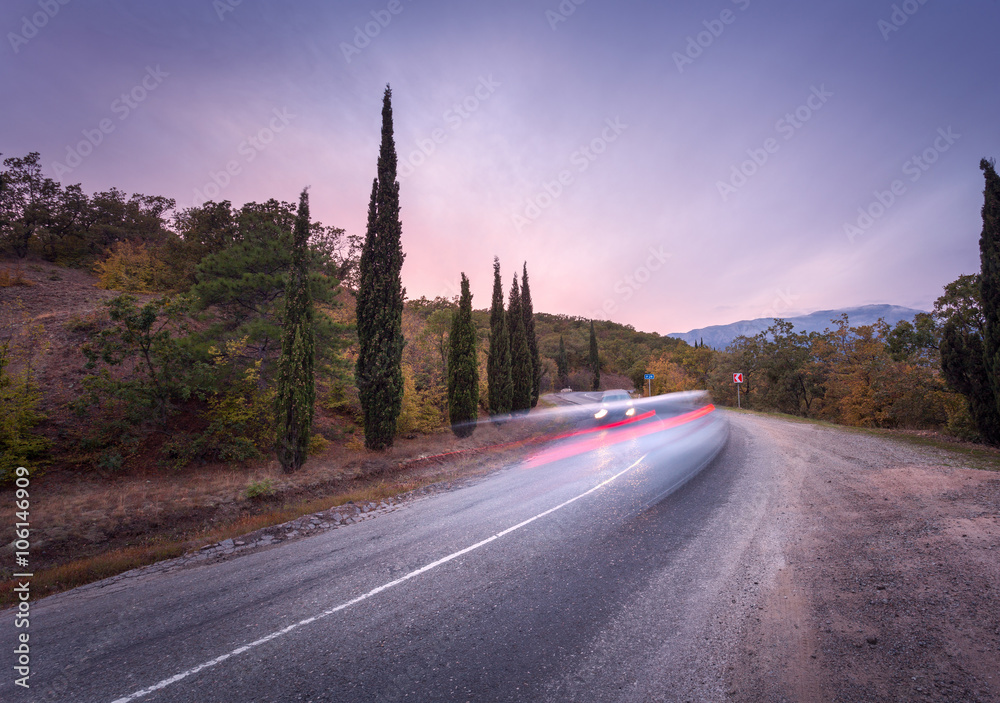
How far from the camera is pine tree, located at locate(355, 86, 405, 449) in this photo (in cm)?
1380

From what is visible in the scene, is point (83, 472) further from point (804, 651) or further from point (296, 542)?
point (804, 651)

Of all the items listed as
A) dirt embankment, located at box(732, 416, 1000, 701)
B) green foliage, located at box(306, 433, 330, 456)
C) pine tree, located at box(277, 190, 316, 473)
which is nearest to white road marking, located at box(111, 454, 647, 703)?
dirt embankment, located at box(732, 416, 1000, 701)

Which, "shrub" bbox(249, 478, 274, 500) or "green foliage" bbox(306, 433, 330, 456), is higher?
"green foliage" bbox(306, 433, 330, 456)

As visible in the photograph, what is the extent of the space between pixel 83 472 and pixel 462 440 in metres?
11.5

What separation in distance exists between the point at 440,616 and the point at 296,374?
9.40m

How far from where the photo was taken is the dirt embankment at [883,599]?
9.12 ft

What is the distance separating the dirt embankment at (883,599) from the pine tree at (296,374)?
11.5m

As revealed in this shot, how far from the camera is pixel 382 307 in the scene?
46.4 feet

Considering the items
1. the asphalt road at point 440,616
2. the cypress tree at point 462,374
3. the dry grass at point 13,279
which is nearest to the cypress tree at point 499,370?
the cypress tree at point 462,374

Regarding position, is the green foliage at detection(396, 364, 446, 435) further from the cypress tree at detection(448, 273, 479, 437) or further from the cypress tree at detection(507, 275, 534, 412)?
the cypress tree at detection(507, 275, 534, 412)

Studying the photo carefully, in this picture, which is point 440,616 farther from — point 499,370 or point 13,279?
point 13,279

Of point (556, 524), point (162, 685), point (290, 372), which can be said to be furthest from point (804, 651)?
point (290, 372)

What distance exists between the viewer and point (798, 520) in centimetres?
606

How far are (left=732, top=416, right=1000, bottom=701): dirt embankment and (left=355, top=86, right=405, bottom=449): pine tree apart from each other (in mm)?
12039
